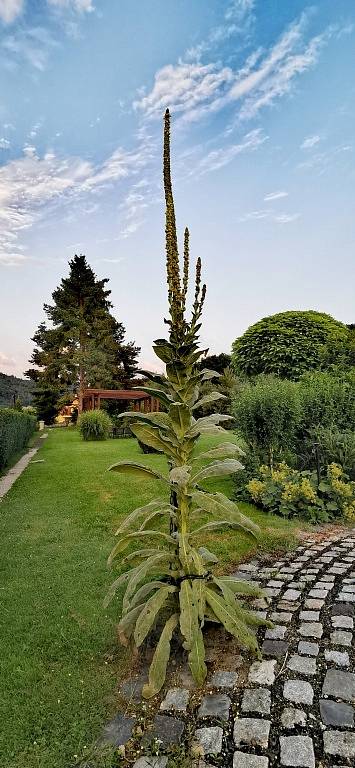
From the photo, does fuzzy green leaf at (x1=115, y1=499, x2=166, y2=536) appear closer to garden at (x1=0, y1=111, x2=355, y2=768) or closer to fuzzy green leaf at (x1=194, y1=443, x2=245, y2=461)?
garden at (x1=0, y1=111, x2=355, y2=768)

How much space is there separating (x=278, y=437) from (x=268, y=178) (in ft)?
15.8

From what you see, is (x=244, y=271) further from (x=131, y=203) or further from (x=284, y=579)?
(x=284, y=579)

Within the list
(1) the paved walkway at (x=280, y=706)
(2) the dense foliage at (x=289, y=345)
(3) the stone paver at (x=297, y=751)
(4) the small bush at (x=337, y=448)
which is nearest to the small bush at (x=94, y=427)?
(2) the dense foliage at (x=289, y=345)

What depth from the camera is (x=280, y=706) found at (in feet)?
6.34

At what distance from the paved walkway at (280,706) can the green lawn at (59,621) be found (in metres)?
0.24

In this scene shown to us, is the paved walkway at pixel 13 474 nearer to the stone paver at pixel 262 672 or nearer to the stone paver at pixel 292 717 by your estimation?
the stone paver at pixel 262 672

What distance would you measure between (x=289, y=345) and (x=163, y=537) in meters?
8.50

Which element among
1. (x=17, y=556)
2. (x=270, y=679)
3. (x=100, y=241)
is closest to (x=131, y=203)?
(x=100, y=241)

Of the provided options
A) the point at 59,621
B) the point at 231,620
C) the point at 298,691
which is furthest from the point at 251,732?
the point at 59,621

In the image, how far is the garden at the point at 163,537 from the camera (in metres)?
2.07

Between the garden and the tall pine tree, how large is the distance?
19684 millimetres

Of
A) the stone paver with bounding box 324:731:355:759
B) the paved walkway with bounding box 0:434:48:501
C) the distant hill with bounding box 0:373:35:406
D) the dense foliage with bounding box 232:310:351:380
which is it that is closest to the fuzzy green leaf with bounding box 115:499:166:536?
the stone paver with bounding box 324:731:355:759

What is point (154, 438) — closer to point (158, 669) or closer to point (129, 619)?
point (129, 619)

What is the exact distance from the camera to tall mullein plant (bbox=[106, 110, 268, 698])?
209 cm
